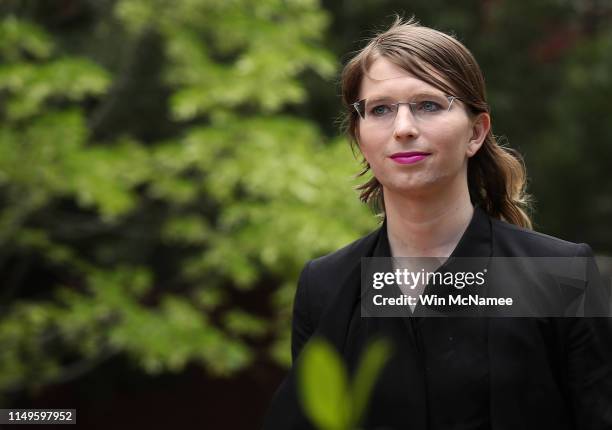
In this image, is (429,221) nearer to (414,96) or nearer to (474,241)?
(474,241)

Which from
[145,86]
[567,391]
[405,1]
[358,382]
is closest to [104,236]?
[145,86]

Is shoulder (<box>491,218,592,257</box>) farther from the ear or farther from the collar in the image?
the ear

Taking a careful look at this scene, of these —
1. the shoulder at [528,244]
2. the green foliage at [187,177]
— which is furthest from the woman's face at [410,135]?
the green foliage at [187,177]

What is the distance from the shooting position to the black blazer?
1.57 metres

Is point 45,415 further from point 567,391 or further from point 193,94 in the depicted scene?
point 193,94

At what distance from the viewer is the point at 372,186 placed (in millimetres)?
2039

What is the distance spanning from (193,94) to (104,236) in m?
2.77

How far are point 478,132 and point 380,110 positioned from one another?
24cm

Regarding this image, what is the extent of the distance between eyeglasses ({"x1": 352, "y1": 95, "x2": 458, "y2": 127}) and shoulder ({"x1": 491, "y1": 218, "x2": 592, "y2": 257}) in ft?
0.88

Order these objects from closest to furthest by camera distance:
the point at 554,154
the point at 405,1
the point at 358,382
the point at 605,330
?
the point at 358,382, the point at 605,330, the point at 405,1, the point at 554,154

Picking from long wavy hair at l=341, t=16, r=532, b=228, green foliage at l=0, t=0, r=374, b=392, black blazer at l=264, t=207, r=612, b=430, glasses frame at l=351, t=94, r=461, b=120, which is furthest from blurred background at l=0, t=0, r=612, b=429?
black blazer at l=264, t=207, r=612, b=430

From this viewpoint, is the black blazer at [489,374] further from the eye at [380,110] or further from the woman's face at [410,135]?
the eye at [380,110]

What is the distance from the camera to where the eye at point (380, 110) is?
1.70m

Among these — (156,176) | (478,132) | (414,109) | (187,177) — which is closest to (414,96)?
(414,109)
